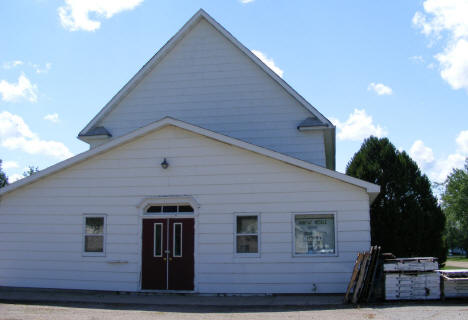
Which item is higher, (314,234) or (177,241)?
(314,234)

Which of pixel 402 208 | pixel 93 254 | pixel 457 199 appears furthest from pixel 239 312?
pixel 457 199

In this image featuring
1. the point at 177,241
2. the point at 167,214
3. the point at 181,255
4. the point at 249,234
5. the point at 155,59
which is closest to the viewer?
the point at 249,234

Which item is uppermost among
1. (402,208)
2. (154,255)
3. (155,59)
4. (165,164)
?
(155,59)

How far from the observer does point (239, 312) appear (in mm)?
10820

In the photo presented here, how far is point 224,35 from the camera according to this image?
729 inches

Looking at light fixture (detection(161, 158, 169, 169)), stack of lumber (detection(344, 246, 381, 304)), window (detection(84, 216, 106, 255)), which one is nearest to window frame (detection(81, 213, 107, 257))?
window (detection(84, 216, 106, 255))

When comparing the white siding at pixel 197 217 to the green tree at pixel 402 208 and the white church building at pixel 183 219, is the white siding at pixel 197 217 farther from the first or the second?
the green tree at pixel 402 208

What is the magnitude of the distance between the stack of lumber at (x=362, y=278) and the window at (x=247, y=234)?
279cm

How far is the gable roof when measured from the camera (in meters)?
12.9

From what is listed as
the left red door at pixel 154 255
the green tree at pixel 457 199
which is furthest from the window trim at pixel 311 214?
the green tree at pixel 457 199

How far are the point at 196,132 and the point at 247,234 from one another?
3.15 m

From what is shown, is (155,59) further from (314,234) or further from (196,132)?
(314,234)

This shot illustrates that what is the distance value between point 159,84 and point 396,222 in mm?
10583

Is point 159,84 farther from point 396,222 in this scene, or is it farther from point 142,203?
point 396,222
